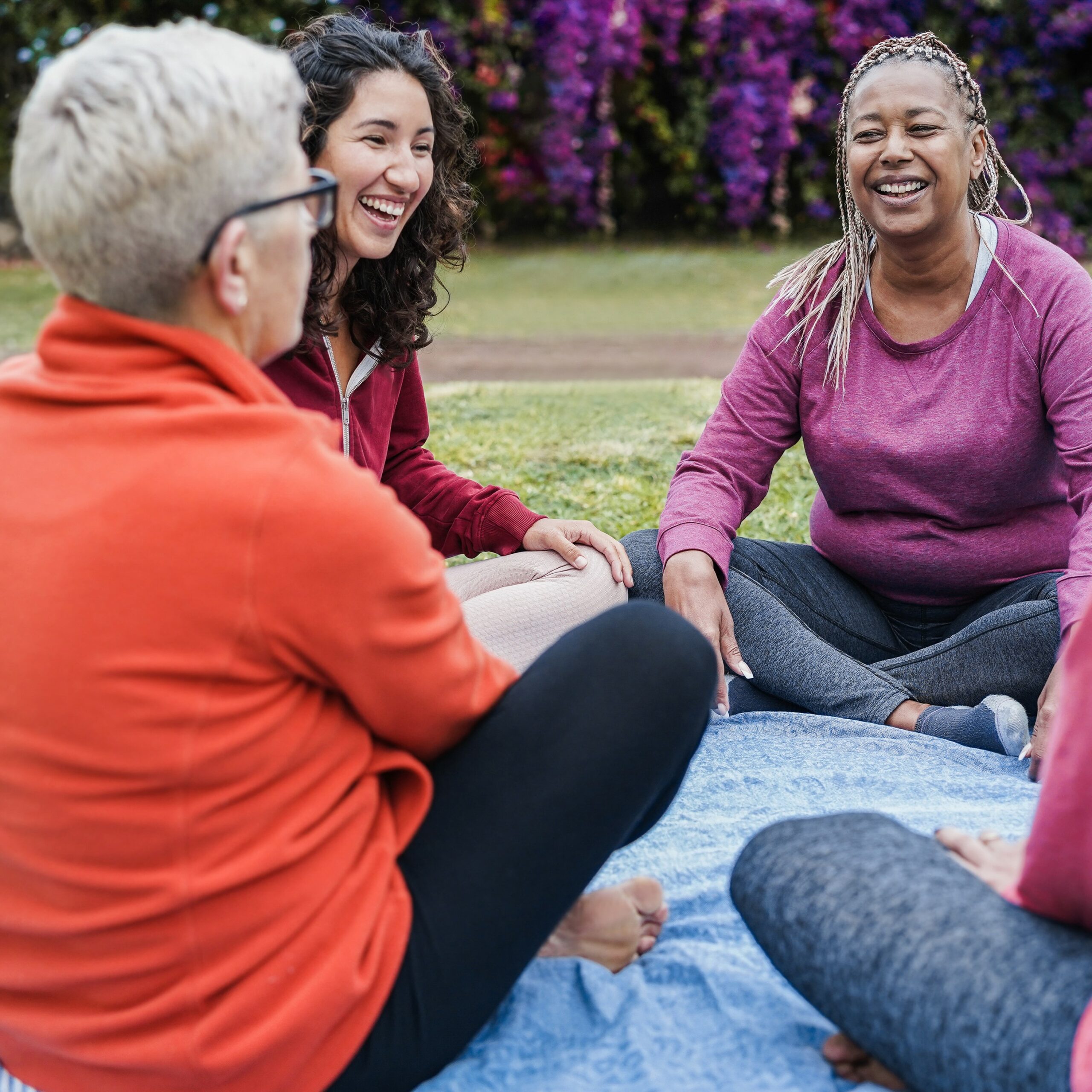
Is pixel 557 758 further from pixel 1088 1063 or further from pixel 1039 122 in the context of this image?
pixel 1039 122

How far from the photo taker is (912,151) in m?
2.67

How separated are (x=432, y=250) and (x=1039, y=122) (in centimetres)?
985

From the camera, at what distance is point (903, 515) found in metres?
2.84

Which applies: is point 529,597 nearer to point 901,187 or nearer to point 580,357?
point 901,187


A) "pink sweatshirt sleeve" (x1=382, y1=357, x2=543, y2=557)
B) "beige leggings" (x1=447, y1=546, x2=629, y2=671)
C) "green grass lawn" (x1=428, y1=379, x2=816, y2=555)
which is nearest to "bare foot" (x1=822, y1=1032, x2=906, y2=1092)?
"beige leggings" (x1=447, y1=546, x2=629, y2=671)

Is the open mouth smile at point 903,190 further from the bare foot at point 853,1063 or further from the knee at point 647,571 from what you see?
the bare foot at point 853,1063

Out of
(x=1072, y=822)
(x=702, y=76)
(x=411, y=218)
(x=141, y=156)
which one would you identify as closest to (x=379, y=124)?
(x=411, y=218)

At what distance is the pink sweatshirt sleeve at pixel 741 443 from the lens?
2871 millimetres

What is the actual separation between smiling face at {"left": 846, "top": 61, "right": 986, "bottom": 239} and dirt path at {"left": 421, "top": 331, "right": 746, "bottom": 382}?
4.17 m

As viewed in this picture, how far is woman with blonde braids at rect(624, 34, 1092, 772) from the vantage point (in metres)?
2.66

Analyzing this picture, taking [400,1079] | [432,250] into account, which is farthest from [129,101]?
[432,250]

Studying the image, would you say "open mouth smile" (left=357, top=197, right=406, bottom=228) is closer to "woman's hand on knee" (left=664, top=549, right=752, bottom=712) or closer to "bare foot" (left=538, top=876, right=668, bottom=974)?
"woman's hand on knee" (left=664, top=549, right=752, bottom=712)

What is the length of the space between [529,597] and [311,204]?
131cm

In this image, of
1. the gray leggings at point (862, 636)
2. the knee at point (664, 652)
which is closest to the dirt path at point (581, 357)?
the gray leggings at point (862, 636)
